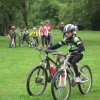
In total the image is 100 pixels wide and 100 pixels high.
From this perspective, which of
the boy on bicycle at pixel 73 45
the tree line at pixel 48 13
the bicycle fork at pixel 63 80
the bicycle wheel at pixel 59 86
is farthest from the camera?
the tree line at pixel 48 13

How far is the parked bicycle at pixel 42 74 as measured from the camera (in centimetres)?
1009

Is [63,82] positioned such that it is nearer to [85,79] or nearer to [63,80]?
[63,80]

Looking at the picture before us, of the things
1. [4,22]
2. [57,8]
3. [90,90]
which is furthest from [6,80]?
[57,8]

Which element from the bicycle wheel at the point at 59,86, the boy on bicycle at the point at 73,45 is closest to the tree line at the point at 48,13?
the boy on bicycle at the point at 73,45

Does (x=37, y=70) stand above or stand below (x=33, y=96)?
above

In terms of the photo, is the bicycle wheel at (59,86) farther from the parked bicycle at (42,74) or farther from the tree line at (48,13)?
the tree line at (48,13)

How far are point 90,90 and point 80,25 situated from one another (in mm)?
85249

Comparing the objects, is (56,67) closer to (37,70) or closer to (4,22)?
(37,70)

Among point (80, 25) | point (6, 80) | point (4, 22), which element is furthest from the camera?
point (80, 25)

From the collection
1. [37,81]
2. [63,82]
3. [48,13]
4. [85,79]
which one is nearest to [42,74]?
[37,81]

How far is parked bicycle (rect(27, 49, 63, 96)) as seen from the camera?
1009cm

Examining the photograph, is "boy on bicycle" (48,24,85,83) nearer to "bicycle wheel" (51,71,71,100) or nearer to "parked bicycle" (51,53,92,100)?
"parked bicycle" (51,53,92,100)

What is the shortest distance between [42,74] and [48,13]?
108 metres

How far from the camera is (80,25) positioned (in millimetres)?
96250
